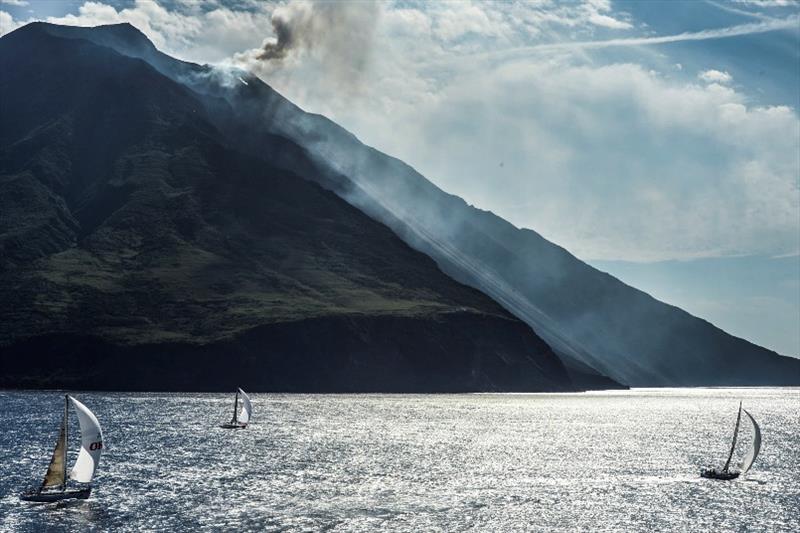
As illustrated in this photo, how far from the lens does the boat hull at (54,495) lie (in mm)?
112875

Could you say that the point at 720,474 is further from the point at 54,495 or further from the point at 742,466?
the point at 54,495

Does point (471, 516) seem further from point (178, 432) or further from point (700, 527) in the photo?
point (178, 432)

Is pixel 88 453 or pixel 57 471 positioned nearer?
pixel 88 453

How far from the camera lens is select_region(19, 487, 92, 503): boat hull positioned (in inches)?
4444

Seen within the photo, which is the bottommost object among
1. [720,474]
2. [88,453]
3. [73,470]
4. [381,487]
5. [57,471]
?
[381,487]

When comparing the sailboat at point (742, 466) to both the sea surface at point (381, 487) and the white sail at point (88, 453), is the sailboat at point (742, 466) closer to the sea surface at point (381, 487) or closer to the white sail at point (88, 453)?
the sea surface at point (381, 487)

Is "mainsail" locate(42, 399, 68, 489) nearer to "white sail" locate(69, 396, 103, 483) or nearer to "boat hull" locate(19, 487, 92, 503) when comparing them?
"boat hull" locate(19, 487, 92, 503)

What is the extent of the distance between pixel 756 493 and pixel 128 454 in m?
90.3

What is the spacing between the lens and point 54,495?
113000 millimetres

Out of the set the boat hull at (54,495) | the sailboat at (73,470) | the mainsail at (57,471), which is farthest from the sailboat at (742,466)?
the mainsail at (57,471)

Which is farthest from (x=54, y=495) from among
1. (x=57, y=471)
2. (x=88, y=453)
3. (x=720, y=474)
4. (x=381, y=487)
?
(x=720, y=474)

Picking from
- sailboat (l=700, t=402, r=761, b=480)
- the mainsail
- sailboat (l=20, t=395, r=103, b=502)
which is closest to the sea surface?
sailboat (l=700, t=402, r=761, b=480)

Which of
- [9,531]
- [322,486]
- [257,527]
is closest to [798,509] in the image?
[322,486]

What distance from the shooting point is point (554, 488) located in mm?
137000
